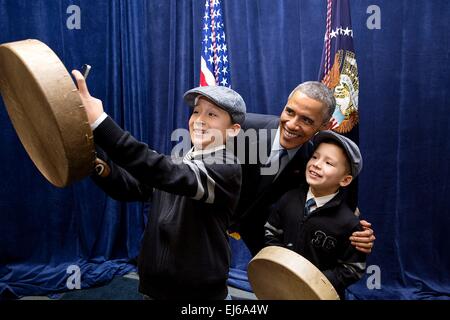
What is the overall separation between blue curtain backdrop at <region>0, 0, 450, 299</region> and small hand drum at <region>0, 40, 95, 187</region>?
2168 millimetres

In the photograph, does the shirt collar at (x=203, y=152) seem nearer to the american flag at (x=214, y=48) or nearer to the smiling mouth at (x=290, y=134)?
the smiling mouth at (x=290, y=134)

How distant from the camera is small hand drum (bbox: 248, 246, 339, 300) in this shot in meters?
1.15

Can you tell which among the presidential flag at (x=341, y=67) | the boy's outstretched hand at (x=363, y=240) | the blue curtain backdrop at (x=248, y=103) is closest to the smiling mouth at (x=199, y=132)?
the boy's outstretched hand at (x=363, y=240)


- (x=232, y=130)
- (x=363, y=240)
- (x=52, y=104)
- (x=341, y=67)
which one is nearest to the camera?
(x=52, y=104)

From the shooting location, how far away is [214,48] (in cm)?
294

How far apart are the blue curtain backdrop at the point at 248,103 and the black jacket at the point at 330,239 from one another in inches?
64.2

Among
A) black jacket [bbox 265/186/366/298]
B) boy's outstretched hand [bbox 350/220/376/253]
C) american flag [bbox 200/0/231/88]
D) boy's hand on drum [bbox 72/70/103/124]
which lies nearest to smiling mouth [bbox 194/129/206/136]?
boy's hand on drum [bbox 72/70/103/124]

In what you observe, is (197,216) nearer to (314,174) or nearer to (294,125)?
(314,174)

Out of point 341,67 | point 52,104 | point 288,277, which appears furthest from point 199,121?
point 341,67

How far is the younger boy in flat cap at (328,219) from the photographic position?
4.82 ft

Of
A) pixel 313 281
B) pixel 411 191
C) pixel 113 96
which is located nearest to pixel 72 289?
pixel 113 96

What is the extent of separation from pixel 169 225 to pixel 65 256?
2.39 m

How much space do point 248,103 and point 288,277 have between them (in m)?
2.14

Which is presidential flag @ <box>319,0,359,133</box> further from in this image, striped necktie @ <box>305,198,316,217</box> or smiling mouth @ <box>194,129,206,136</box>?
smiling mouth @ <box>194,129,206,136</box>
